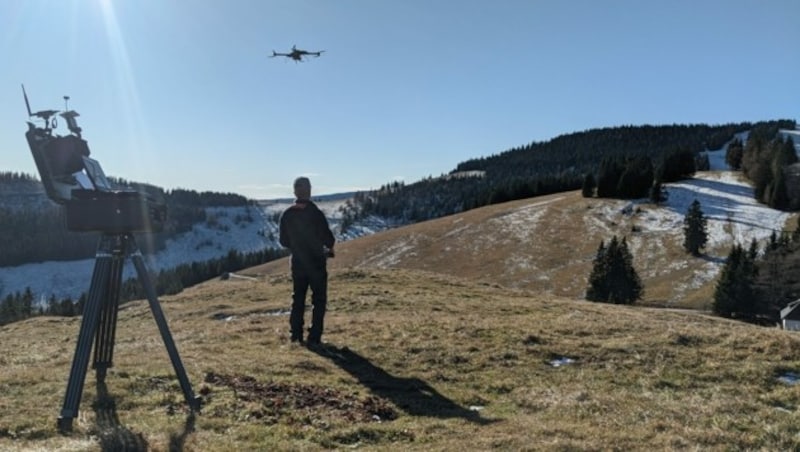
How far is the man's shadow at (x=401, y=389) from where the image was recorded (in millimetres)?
10102

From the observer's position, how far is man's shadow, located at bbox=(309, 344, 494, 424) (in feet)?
33.1

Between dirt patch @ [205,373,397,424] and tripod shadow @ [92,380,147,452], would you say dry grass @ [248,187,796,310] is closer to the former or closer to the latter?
dirt patch @ [205,373,397,424]

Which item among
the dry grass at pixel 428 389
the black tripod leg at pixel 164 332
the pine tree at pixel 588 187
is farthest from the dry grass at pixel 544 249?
the black tripod leg at pixel 164 332

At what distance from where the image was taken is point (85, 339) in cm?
932

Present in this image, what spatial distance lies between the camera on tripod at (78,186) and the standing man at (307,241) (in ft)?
16.9

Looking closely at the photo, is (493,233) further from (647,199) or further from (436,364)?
(436,364)

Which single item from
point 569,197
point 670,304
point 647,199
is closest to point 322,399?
point 670,304

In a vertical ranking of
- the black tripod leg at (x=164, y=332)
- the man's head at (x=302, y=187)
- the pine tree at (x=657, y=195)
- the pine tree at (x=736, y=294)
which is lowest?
the pine tree at (x=736, y=294)

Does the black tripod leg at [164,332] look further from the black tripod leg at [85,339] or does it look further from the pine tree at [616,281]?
the pine tree at [616,281]

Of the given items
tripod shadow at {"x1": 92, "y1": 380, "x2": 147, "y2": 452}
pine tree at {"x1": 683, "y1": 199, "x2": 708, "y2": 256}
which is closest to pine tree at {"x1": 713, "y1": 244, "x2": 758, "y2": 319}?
pine tree at {"x1": 683, "y1": 199, "x2": 708, "y2": 256}

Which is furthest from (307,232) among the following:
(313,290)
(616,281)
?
(616,281)

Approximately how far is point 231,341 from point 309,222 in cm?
469

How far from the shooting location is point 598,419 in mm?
9453

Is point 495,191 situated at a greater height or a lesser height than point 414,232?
greater
